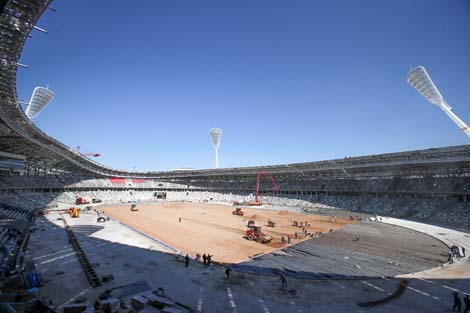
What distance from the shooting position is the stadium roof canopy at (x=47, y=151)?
1645 centimetres

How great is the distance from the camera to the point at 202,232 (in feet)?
121

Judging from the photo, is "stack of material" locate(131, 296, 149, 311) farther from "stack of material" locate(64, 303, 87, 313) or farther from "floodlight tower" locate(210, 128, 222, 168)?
"floodlight tower" locate(210, 128, 222, 168)

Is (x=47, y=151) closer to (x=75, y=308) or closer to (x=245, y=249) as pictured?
(x=245, y=249)

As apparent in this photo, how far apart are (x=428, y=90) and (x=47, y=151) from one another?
92138mm

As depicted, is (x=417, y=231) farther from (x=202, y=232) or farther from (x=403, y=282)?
(x=202, y=232)

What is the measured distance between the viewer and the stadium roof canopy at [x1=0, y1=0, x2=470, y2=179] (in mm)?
16453

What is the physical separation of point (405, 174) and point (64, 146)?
7359 centimetres

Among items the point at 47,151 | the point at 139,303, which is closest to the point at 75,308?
the point at 139,303

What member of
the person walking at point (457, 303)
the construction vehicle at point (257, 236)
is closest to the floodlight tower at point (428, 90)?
the construction vehicle at point (257, 236)

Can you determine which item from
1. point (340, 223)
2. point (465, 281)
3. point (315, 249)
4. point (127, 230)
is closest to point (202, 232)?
point (127, 230)

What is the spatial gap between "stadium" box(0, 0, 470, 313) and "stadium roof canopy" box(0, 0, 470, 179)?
144mm

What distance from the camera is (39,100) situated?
71.1m

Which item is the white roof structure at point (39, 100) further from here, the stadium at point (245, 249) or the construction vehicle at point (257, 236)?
the construction vehicle at point (257, 236)

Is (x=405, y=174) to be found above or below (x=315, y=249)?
above
